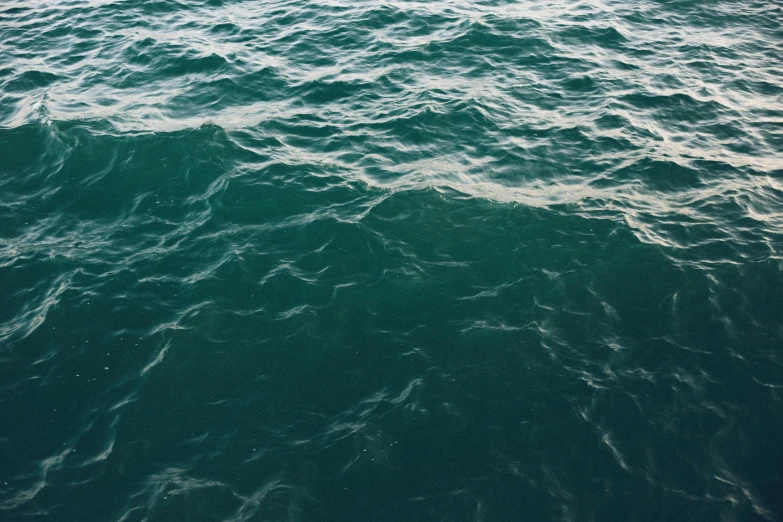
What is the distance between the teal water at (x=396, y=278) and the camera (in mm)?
15211

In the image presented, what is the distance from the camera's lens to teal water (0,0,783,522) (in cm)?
1521

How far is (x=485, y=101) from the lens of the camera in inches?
1085

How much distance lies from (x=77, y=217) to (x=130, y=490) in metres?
12.4

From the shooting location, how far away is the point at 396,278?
20.2 meters

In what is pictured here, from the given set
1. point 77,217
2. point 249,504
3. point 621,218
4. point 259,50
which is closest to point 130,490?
point 249,504

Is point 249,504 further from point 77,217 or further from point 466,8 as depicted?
point 466,8

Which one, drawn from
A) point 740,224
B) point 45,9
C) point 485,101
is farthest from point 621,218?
point 45,9

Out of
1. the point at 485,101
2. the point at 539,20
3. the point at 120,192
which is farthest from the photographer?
the point at 539,20

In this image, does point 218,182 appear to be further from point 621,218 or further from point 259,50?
point 621,218

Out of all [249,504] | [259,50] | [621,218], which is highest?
[259,50]

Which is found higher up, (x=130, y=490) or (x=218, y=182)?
(x=218, y=182)

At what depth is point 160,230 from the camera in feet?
72.5

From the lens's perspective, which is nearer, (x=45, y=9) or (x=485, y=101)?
(x=485, y=101)

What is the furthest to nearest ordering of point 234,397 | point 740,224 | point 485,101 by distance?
point 485,101, point 740,224, point 234,397
